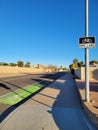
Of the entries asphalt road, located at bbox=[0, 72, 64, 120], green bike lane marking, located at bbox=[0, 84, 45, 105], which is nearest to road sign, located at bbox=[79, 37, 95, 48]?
asphalt road, located at bbox=[0, 72, 64, 120]

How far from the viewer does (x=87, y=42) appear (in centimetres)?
1084

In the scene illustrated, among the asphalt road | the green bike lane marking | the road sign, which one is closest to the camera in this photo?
the asphalt road

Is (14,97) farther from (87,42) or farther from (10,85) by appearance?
(10,85)

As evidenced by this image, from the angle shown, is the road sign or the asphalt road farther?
the road sign

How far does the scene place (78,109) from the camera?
10633 mm

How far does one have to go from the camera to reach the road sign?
35.3 feet

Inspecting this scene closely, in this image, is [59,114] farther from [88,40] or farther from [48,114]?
[88,40]

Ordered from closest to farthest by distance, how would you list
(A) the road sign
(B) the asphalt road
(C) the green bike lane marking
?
1. (B) the asphalt road
2. (A) the road sign
3. (C) the green bike lane marking

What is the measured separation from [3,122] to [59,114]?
241cm

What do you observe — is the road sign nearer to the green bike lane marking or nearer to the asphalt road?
the asphalt road

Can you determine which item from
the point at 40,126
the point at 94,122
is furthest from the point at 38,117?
the point at 94,122

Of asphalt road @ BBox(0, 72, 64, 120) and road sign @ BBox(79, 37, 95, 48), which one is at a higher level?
road sign @ BBox(79, 37, 95, 48)

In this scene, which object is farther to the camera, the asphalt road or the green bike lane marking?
the green bike lane marking

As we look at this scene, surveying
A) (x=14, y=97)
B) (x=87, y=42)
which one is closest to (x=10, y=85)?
(x=14, y=97)
